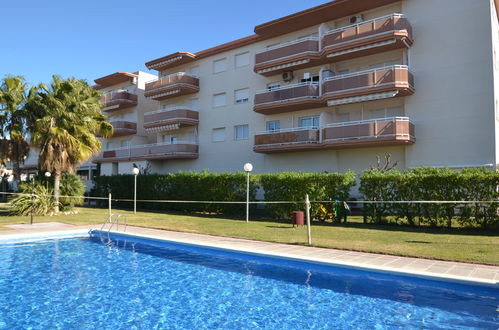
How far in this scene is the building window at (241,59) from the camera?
97.3ft

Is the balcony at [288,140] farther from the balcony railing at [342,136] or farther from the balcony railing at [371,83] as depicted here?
the balcony railing at [371,83]

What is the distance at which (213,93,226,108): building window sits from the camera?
31075mm

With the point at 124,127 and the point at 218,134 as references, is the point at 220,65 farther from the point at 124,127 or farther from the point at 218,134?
the point at 124,127

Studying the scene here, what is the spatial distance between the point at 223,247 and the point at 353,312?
4908mm

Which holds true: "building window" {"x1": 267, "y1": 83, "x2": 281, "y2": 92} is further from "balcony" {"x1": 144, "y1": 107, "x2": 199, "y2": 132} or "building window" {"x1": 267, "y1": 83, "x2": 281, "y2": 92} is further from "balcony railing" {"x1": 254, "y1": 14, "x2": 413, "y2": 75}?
"balcony" {"x1": 144, "y1": 107, "x2": 199, "y2": 132}

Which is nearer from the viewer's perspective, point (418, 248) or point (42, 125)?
point (418, 248)

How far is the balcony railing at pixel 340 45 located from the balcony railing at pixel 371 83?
1.55m

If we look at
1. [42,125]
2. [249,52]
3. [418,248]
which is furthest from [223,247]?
[249,52]

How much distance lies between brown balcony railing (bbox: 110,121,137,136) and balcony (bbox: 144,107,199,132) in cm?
596

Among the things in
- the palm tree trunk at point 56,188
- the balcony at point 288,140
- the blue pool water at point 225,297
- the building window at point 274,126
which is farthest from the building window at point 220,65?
the blue pool water at point 225,297

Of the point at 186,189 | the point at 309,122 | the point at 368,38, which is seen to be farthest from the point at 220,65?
the point at 368,38

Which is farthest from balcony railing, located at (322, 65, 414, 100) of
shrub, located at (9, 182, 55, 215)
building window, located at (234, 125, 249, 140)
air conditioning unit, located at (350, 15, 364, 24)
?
shrub, located at (9, 182, 55, 215)

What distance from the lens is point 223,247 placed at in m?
10.6

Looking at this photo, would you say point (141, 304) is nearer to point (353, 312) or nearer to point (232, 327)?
point (232, 327)
